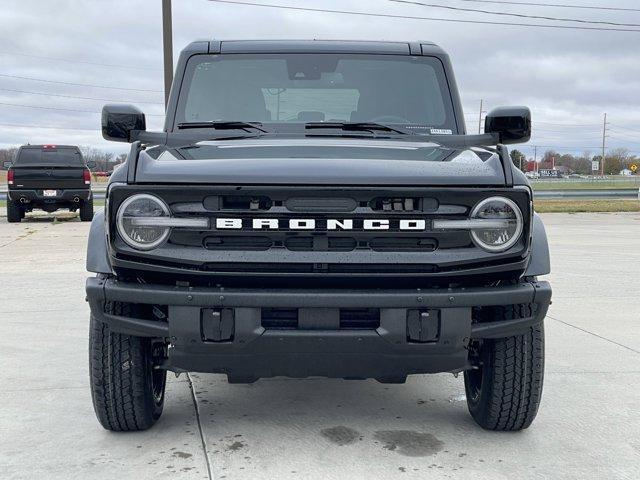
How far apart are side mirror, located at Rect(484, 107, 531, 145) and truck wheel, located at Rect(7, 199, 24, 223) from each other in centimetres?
1522

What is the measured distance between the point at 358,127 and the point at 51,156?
584 inches

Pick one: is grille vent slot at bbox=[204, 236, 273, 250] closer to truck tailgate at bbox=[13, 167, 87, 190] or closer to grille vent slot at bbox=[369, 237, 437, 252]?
grille vent slot at bbox=[369, 237, 437, 252]

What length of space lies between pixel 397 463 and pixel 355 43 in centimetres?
258

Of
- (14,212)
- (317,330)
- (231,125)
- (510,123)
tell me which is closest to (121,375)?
(317,330)

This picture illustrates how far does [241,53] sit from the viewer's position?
4.54 metres

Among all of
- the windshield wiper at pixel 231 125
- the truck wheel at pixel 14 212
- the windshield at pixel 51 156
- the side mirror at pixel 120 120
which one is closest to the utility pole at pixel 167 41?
the windshield at pixel 51 156

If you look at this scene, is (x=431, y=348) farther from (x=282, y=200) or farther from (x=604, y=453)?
(x=604, y=453)

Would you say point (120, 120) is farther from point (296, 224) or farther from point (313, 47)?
point (296, 224)

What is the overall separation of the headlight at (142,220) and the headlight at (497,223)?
4.05 feet

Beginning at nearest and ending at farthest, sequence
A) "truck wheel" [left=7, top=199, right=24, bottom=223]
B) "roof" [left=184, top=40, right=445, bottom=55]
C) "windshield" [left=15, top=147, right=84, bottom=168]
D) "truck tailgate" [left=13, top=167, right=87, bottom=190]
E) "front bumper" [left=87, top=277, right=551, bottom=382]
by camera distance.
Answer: "front bumper" [left=87, top=277, right=551, bottom=382]
"roof" [left=184, top=40, right=445, bottom=55]
"truck tailgate" [left=13, top=167, right=87, bottom=190]
"windshield" [left=15, top=147, right=84, bottom=168]
"truck wheel" [left=7, top=199, right=24, bottom=223]

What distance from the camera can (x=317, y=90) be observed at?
14.5ft

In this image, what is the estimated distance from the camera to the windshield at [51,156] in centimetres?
1711

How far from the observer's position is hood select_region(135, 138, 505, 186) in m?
2.99

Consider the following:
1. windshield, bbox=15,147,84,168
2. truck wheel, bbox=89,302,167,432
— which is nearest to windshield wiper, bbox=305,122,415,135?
truck wheel, bbox=89,302,167,432
